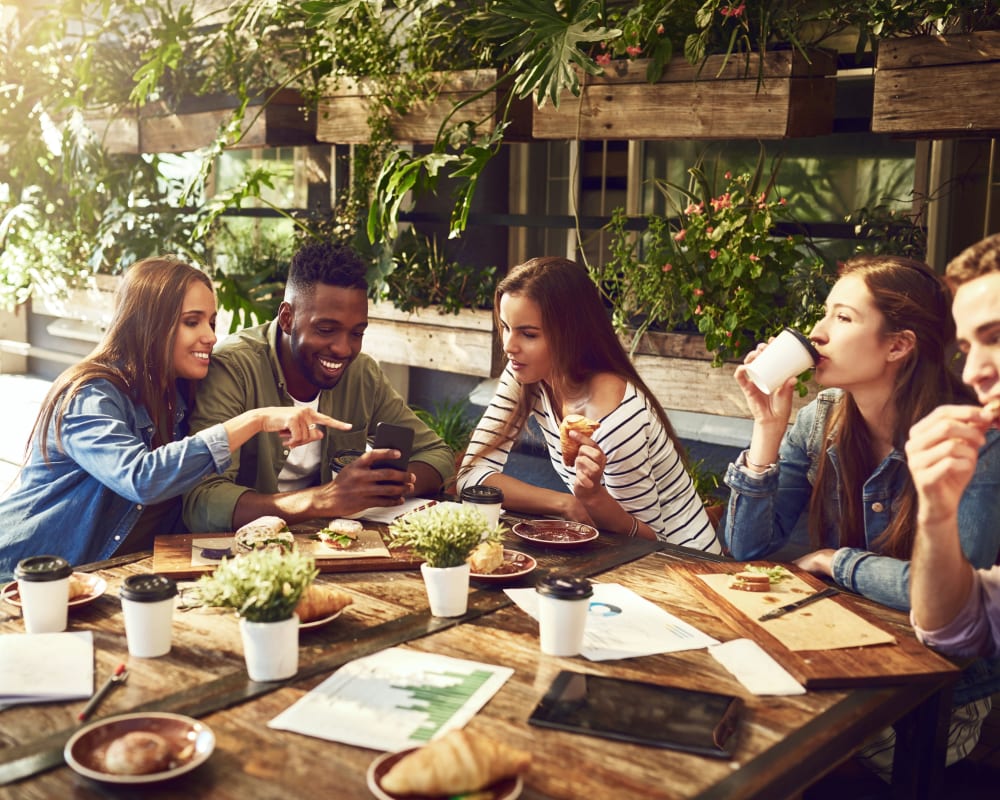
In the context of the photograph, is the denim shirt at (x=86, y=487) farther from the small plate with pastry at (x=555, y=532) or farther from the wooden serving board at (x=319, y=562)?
the small plate with pastry at (x=555, y=532)

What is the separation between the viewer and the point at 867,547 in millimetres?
2502

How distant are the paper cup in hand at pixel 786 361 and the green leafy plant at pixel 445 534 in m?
0.75

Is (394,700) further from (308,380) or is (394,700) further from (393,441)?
(308,380)

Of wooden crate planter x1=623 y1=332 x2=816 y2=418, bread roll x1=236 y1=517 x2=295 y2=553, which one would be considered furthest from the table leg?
wooden crate planter x1=623 y1=332 x2=816 y2=418

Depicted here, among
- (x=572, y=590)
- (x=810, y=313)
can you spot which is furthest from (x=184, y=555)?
(x=810, y=313)

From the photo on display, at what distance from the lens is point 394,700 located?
166 cm

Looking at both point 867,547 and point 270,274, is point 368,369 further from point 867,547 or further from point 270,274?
point 270,274

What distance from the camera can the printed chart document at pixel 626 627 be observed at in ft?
6.29

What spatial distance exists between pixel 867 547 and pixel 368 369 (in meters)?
1.56

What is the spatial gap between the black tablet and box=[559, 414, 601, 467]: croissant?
1068mm

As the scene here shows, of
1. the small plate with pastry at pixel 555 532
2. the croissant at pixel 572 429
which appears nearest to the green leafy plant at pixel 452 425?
the croissant at pixel 572 429

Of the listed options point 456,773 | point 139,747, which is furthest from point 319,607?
point 456,773

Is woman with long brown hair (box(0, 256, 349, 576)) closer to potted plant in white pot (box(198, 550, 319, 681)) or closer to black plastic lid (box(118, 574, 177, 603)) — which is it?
black plastic lid (box(118, 574, 177, 603))

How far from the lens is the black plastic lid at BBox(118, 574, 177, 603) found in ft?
5.85
